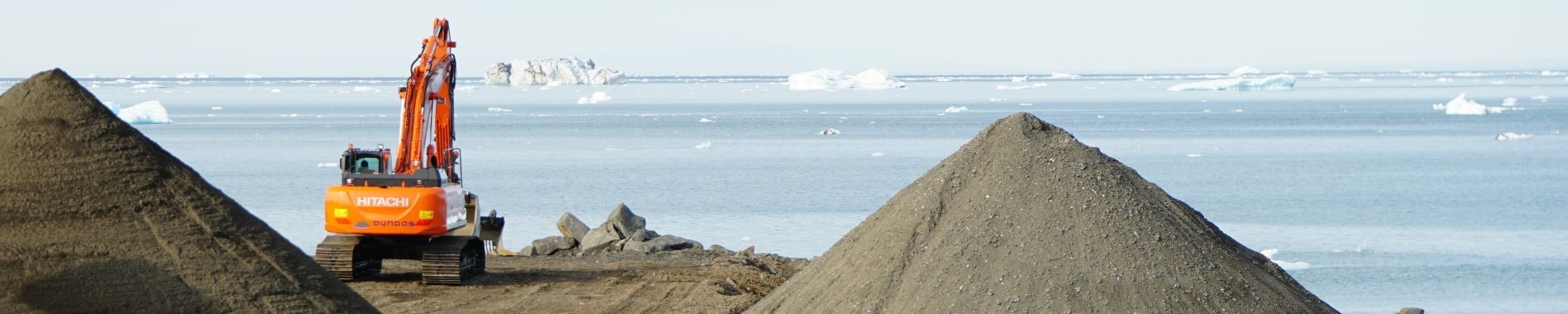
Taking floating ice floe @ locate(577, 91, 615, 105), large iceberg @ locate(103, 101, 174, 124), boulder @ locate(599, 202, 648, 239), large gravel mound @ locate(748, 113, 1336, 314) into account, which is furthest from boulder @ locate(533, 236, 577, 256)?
floating ice floe @ locate(577, 91, 615, 105)

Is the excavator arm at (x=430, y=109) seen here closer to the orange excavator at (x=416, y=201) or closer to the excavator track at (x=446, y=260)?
the orange excavator at (x=416, y=201)

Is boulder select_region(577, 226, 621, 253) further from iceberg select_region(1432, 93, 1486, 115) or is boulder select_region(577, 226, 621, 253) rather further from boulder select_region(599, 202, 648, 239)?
iceberg select_region(1432, 93, 1486, 115)

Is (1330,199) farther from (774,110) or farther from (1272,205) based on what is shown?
(774,110)

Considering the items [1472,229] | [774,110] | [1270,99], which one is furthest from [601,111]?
[1472,229]

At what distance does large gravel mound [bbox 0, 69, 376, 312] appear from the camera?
7910 mm

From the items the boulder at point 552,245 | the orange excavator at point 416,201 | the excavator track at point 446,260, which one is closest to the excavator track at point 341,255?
the orange excavator at point 416,201

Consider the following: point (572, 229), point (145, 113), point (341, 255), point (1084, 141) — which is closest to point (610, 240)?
point (572, 229)

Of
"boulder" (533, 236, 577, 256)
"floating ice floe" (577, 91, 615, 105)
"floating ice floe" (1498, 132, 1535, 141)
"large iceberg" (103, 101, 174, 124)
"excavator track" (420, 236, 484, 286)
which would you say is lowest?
"floating ice floe" (577, 91, 615, 105)

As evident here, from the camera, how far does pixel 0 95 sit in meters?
9.38

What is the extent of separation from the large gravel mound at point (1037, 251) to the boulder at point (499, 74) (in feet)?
459

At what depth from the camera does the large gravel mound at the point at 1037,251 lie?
944cm

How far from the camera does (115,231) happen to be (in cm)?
826

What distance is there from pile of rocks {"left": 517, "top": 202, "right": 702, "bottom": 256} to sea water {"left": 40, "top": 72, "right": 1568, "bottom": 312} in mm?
2663

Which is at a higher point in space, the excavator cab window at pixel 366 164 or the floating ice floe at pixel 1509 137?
the excavator cab window at pixel 366 164
